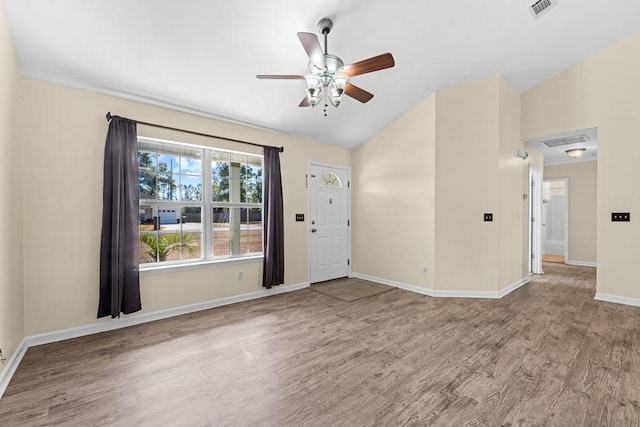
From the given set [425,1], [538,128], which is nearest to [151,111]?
[425,1]

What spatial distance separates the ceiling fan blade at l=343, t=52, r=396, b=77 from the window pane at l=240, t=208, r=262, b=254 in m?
2.53

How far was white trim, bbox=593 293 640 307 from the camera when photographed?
3.68 m

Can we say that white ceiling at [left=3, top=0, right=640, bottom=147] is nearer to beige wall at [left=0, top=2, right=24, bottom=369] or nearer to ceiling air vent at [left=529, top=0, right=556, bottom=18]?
ceiling air vent at [left=529, top=0, right=556, bottom=18]

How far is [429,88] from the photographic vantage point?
4031 millimetres

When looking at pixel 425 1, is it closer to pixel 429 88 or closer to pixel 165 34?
pixel 429 88

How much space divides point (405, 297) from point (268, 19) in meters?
3.77

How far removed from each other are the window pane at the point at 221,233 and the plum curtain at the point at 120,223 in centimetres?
96

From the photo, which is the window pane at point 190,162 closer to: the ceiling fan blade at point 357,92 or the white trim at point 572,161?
the ceiling fan blade at point 357,92

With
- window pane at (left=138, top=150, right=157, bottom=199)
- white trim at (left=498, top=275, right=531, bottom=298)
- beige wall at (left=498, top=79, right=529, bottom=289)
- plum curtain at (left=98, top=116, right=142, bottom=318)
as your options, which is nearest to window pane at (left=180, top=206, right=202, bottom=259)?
window pane at (left=138, top=150, right=157, bottom=199)

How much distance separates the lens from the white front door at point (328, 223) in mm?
4852

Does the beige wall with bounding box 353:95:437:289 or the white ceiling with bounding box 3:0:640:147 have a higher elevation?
the white ceiling with bounding box 3:0:640:147

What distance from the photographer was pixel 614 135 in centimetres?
379

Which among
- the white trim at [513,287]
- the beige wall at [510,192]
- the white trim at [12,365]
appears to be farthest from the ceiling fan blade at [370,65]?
the white trim at [513,287]

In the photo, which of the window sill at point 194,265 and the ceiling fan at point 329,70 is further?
the window sill at point 194,265
